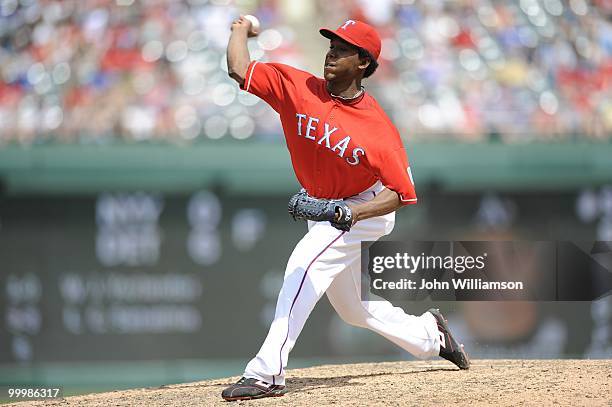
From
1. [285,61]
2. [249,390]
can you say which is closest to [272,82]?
[249,390]

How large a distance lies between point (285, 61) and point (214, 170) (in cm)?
209

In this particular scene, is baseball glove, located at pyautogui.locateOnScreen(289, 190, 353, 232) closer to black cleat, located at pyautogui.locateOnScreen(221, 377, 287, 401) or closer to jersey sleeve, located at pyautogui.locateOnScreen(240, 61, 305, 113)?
jersey sleeve, located at pyautogui.locateOnScreen(240, 61, 305, 113)

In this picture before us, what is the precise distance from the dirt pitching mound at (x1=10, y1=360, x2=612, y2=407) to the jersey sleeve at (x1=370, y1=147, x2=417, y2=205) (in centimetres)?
83

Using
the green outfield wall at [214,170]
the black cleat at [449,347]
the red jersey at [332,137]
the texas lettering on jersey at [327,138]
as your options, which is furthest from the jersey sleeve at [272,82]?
the green outfield wall at [214,170]

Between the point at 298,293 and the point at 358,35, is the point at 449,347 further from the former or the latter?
the point at 358,35

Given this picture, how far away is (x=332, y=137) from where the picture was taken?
3902mm

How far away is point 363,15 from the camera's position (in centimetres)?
894

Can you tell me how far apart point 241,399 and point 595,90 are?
18.6 feet

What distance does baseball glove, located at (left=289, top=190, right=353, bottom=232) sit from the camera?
3.69 m

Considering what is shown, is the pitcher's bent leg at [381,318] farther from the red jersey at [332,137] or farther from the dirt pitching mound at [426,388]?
the red jersey at [332,137]

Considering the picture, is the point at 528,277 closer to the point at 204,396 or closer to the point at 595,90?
the point at 595,90

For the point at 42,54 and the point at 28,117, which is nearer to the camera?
the point at 28,117

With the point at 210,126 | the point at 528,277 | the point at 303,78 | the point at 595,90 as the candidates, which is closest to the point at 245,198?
the point at 210,126

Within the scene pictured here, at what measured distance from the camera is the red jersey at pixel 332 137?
3.86 m
